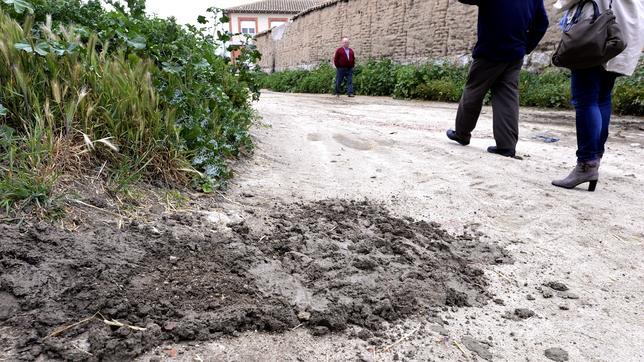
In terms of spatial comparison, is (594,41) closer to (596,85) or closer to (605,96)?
(596,85)

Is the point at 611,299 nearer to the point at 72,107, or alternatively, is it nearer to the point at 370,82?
the point at 72,107

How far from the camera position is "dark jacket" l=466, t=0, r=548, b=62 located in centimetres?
365

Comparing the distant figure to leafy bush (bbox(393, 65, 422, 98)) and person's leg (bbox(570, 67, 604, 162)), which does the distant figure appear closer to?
leafy bush (bbox(393, 65, 422, 98))

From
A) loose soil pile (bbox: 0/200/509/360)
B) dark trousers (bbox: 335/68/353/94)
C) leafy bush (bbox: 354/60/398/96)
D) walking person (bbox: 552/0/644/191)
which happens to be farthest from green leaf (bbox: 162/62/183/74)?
leafy bush (bbox: 354/60/398/96)

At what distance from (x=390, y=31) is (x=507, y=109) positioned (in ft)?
38.2

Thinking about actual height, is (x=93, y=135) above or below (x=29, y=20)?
below

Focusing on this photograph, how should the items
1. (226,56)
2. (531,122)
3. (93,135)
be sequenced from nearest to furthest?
1. (93,135)
2. (226,56)
3. (531,122)

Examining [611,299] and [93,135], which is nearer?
[611,299]

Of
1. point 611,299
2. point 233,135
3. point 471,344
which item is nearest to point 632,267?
point 611,299

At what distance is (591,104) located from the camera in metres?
2.85

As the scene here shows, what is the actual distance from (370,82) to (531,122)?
25.4 feet

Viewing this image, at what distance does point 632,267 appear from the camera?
1967 mm

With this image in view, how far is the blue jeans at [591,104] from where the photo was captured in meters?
2.83

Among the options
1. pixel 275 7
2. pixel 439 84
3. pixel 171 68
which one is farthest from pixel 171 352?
pixel 275 7
